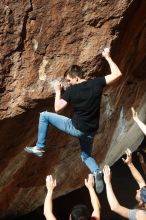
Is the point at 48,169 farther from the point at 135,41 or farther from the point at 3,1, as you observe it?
the point at 3,1

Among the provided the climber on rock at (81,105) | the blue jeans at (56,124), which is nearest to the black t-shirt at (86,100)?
the climber on rock at (81,105)

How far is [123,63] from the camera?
693cm

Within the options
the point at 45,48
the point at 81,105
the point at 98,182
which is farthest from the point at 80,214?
the point at 45,48

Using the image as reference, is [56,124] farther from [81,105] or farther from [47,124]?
[81,105]

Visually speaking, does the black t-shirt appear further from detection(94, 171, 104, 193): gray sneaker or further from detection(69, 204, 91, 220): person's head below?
detection(69, 204, 91, 220): person's head below

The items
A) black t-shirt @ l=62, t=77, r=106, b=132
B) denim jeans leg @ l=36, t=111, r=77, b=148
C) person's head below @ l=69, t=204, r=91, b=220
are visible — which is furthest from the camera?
denim jeans leg @ l=36, t=111, r=77, b=148

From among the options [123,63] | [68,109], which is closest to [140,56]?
[123,63]

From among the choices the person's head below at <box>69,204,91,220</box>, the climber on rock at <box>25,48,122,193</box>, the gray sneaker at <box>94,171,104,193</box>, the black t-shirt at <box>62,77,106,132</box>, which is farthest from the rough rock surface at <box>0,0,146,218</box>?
the person's head below at <box>69,204,91,220</box>

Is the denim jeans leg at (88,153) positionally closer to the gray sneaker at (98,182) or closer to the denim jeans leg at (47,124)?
the gray sneaker at (98,182)

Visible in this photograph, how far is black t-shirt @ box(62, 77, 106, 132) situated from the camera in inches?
212

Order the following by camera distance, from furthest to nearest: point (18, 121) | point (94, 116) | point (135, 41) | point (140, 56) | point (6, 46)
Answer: point (140, 56)
point (135, 41)
point (18, 121)
point (6, 46)
point (94, 116)

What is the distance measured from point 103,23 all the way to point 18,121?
1.63 meters

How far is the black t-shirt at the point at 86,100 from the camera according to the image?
539 centimetres

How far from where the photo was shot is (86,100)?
5.40 metres
